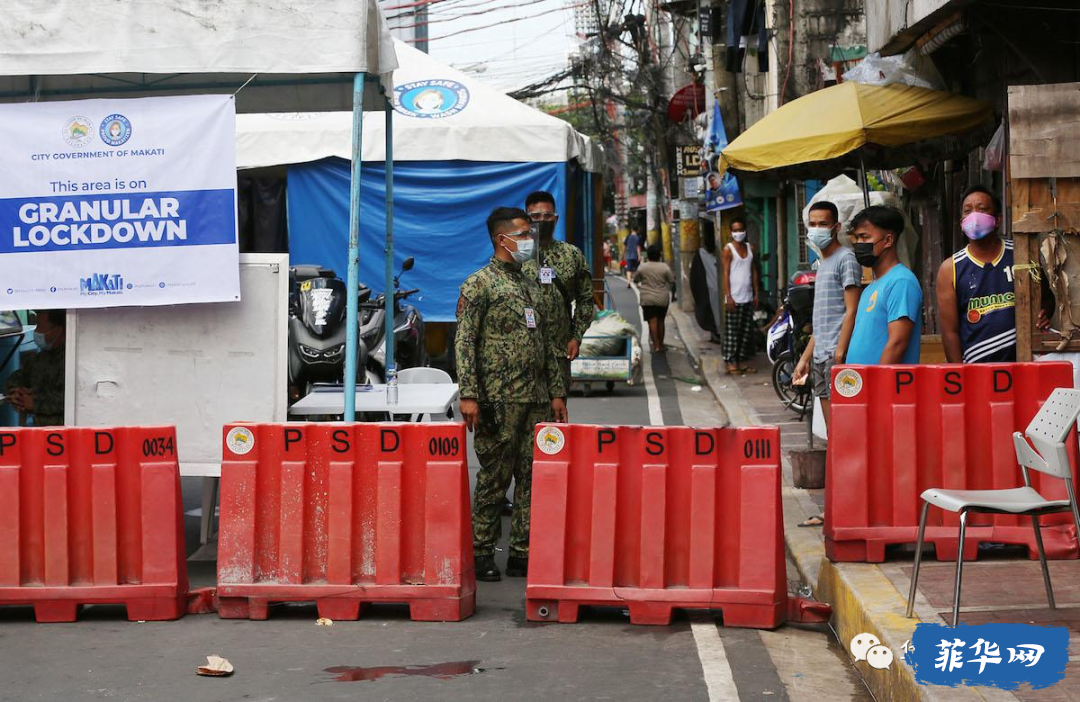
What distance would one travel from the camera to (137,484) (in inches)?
257

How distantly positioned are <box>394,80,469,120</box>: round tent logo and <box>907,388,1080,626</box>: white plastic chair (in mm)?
10840

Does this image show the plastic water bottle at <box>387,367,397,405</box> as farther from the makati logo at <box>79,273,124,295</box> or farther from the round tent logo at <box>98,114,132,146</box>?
the round tent logo at <box>98,114,132,146</box>

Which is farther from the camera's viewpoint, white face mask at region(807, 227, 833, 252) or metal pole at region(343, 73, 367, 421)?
white face mask at region(807, 227, 833, 252)

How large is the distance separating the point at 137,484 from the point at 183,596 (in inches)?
23.2

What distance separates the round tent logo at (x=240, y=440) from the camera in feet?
21.1

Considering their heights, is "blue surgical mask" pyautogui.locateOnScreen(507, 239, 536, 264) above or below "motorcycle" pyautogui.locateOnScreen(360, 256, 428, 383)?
above

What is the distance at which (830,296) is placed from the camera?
8.48 meters

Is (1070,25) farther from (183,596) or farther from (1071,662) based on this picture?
(183,596)

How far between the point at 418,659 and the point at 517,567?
1.83 metres

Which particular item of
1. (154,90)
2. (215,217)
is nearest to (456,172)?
(154,90)

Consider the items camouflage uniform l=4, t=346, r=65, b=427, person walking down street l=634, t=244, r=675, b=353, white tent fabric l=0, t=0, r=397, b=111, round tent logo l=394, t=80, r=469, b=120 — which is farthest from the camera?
person walking down street l=634, t=244, r=675, b=353

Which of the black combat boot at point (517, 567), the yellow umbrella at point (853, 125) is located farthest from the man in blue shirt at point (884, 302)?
the yellow umbrella at point (853, 125)

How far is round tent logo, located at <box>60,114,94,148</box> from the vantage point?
23.8ft

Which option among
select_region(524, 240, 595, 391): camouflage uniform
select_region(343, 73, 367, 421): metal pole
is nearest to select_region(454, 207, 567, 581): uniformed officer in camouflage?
select_region(343, 73, 367, 421): metal pole
